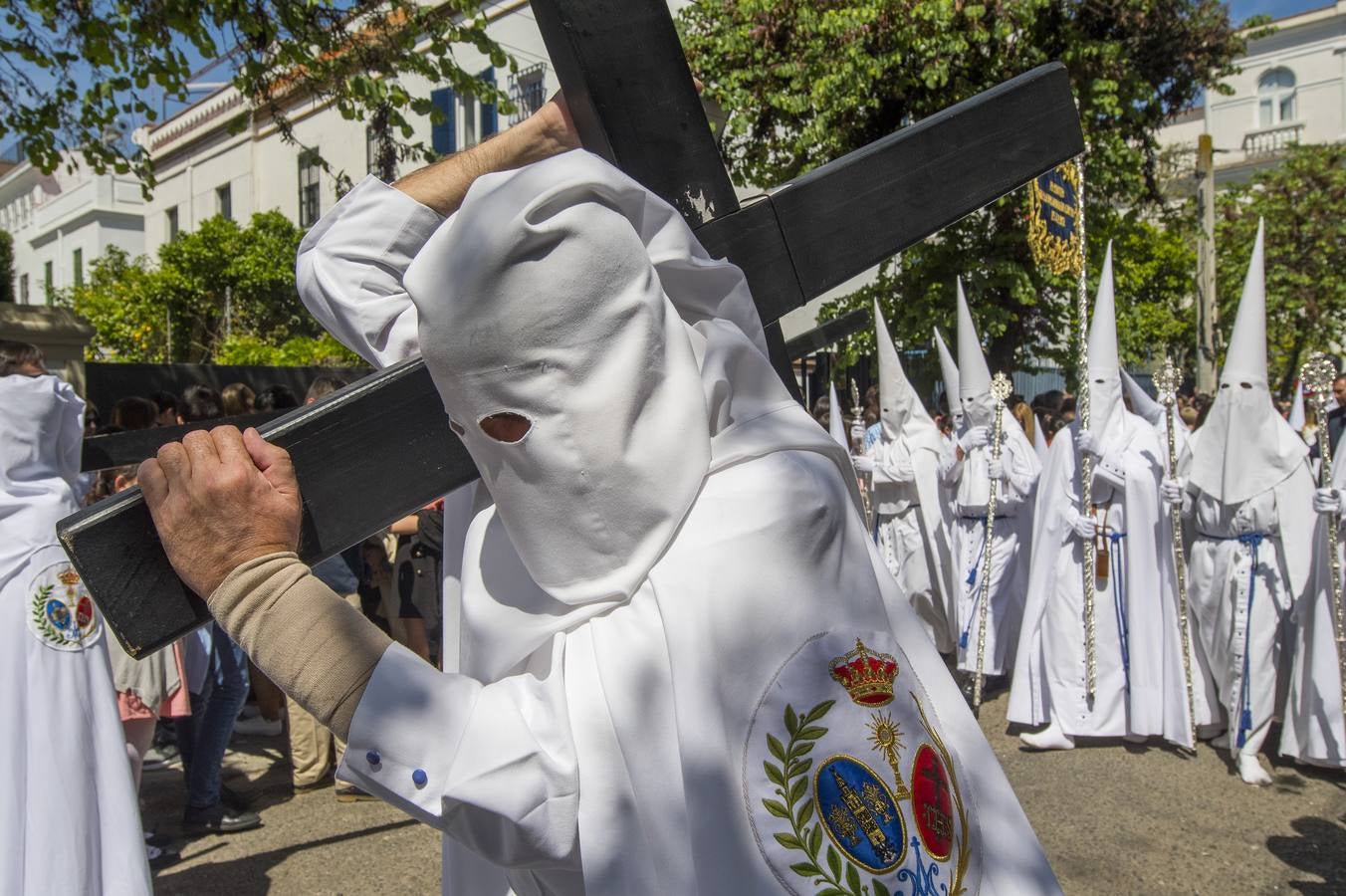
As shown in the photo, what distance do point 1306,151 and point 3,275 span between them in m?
40.4

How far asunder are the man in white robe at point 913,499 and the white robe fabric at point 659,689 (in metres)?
8.51

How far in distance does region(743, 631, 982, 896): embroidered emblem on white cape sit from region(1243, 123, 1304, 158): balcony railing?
43.1 m

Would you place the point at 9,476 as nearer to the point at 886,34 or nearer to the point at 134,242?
the point at 886,34

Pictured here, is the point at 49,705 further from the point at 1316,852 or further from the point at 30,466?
the point at 1316,852

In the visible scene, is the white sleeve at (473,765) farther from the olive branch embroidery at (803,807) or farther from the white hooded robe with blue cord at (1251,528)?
the white hooded robe with blue cord at (1251,528)

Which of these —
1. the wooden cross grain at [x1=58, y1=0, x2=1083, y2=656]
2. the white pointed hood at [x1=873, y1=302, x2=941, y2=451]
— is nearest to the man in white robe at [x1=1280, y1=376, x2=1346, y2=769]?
the white pointed hood at [x1=873, y1=302, x2=941, y2=451]

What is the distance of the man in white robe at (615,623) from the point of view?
103 cm

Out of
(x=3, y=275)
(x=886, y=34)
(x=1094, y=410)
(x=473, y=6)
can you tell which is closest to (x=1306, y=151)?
(x=886, y=34)

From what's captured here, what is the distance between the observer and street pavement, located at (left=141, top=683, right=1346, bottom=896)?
4.90m

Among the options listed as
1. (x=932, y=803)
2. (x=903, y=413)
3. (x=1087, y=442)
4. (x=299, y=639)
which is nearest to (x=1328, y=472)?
(x=1087, y=442)

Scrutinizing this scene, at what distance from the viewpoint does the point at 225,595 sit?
1093 millimetres

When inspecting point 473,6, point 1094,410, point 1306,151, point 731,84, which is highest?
point 473,6

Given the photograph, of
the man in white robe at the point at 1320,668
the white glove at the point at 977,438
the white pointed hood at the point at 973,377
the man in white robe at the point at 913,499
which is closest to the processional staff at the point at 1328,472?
the man in white robe at the point at 1320,668

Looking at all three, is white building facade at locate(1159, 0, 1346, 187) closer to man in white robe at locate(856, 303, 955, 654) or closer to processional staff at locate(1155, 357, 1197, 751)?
man in white robe at locate(856, 303, 955, 654)
